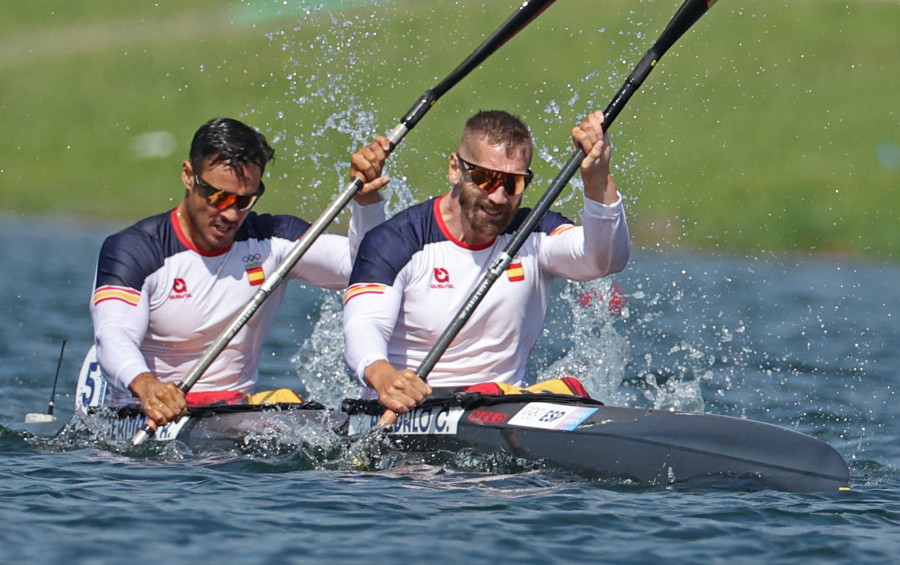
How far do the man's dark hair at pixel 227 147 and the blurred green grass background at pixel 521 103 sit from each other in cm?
1646

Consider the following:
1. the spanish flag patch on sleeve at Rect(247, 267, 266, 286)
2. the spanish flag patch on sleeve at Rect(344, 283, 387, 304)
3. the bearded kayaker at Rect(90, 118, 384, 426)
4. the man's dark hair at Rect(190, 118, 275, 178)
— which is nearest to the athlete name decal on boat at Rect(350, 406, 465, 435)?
the spanish flag patch on sleeve at Rect(344, 283, 387, 304)

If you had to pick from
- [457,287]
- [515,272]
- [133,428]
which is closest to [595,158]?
[515,272]

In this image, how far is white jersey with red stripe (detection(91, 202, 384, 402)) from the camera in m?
8.02

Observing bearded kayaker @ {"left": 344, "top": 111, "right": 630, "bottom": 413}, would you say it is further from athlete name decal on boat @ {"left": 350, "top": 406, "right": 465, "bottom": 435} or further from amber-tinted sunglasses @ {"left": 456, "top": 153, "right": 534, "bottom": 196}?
athlete name decal on boat @ {"left": 350, "top": 406, "right": 465, "bottom": 435}

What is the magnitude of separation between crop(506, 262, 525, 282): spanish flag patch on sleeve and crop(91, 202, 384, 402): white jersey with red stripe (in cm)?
96

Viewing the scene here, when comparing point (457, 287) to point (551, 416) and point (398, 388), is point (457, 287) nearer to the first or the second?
point (398, 388)

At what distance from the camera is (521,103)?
107ft

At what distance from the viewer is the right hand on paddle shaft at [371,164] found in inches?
320

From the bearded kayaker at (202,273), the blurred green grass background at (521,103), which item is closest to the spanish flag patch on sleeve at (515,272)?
Result: the bearded kayaker at (202,273)

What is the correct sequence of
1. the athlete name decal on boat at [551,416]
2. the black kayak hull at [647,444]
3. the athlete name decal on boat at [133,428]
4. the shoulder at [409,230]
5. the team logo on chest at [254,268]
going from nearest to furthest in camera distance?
the black kayak hull at [647,444]
the athlete name decal on boat at [551,416]
the shoulder at [409,230]
the athlete name decal on boat at [133,428]
the team logo on chest at [254,268]

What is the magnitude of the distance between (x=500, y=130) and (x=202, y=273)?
1.93 metres

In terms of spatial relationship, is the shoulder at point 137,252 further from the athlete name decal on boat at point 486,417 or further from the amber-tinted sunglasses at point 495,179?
the athlete name decal on boat at point 486,417

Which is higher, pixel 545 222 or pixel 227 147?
pixel 227 147

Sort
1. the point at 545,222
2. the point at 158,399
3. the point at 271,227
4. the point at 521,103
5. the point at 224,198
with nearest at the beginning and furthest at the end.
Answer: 1. the point at 158,399
2. the point at 224,198
3. the point at 545,222
4. the point at 271,227
5. the point at 521,103
